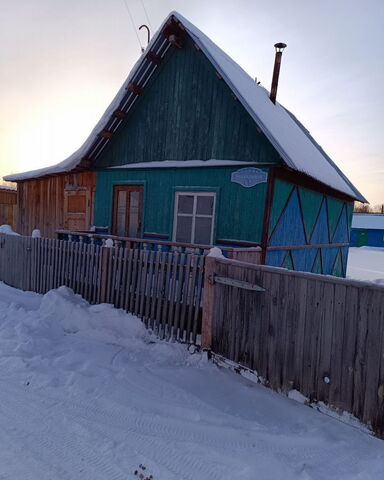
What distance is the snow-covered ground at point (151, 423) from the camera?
286 cm

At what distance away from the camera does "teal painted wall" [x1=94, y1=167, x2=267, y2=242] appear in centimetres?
886

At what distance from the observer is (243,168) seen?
29.2ft

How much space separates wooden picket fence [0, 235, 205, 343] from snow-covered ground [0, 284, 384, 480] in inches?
25.1

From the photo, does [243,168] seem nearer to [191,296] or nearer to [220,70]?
[220,70]

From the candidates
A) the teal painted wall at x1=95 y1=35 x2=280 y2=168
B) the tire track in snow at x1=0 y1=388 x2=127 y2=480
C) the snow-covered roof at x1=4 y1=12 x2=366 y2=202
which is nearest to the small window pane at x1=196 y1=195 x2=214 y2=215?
the teal painted wall at x1=95 y1=35 x2=280 y2=168

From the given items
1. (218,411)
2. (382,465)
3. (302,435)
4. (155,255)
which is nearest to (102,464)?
(218,411)

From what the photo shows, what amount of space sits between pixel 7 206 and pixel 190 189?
18.2 meters

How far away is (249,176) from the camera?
28.9 ft

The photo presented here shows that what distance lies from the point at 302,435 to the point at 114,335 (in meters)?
3.41

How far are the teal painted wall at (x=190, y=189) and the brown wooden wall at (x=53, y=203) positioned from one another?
1.75 feet

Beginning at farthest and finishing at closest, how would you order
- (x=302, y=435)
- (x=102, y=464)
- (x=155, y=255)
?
(x=155, y=255), (x=302, y=435), (x=102, y=464)

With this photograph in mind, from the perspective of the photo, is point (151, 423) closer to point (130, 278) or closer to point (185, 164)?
point (130, 278)

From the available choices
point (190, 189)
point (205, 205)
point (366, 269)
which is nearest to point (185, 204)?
point (190, 189)

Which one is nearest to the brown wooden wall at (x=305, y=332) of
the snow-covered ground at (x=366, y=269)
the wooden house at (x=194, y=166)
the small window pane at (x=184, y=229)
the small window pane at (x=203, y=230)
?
the wooden house at (x=194, y=166)
